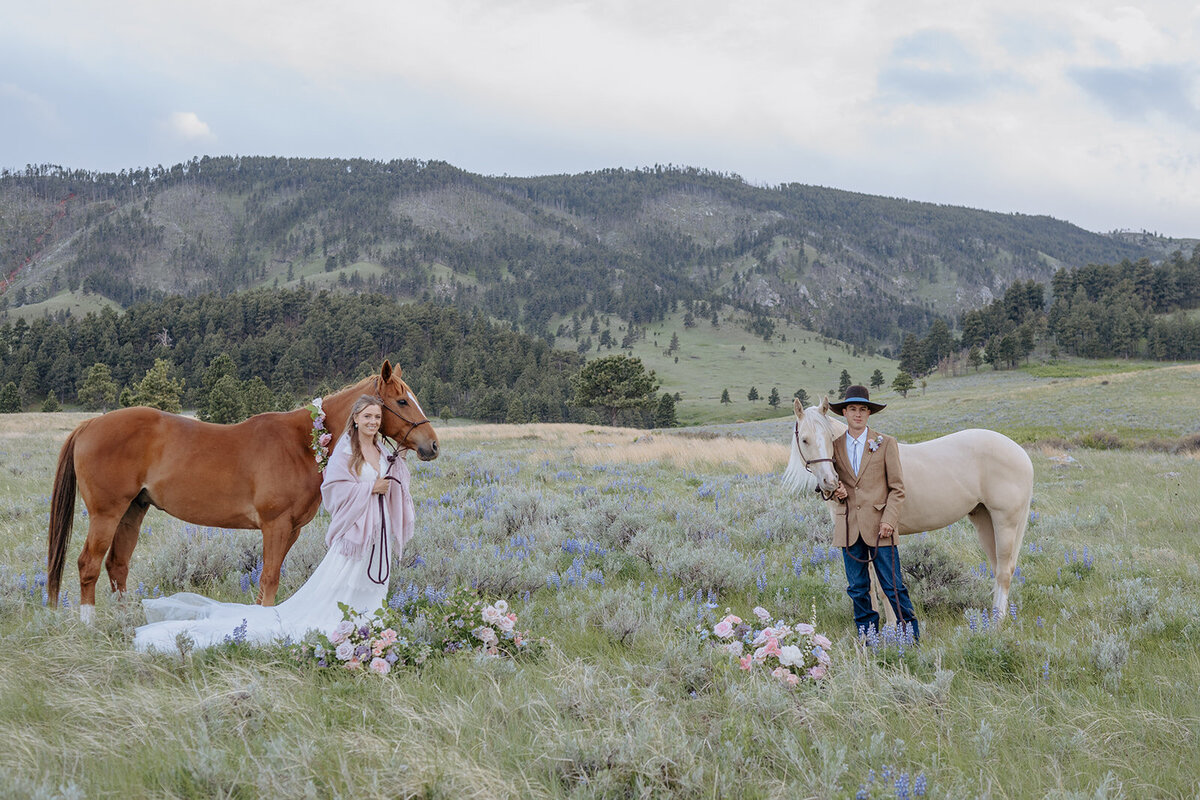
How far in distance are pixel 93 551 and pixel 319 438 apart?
6.67 feet

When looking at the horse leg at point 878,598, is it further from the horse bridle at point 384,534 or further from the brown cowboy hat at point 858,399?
the horse bridle at point 384,534

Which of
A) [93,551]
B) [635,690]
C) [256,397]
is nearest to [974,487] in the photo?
[635,690]

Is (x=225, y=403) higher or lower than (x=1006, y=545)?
lower

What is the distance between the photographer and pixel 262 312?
131 m

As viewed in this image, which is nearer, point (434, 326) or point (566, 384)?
point (566, 384)

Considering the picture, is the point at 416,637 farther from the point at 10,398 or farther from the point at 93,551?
the point at 10,398

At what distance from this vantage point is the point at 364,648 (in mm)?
4160

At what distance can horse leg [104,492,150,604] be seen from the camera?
5.73 metres

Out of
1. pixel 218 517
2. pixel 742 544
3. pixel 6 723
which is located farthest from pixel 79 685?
pixel 742 544

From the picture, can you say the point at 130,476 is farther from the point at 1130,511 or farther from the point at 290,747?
the point at 1130,511

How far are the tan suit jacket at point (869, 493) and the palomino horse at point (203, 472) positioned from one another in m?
3.58

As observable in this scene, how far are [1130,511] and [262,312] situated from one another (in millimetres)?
145893

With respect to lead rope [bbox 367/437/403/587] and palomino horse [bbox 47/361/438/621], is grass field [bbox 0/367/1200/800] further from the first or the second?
lead rope [bbox 367/437/403/587]

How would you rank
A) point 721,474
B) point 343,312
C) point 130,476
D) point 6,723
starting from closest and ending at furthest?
1. point 6,723
2. point 130,476
3. point 721,474
4. point 343,312
